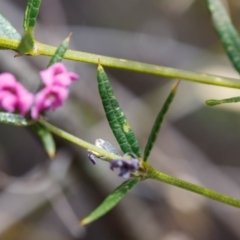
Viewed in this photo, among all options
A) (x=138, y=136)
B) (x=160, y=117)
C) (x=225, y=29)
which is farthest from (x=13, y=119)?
(x=138, y=136)

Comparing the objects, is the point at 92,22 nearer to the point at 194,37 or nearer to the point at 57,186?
the point at 194,37

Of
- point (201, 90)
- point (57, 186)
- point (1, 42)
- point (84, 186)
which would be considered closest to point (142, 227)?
point (84, 186)

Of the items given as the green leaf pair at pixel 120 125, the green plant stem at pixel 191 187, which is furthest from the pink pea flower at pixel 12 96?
the green plant stem at pixel 191 187

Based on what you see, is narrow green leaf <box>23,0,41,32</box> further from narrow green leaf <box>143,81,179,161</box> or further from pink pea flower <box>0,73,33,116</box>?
narrow green leaf <box>143,81,179,161</box>

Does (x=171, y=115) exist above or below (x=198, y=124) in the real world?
A: above

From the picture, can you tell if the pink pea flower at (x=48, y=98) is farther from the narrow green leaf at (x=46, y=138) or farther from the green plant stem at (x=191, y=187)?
the green plant stem at (x=191, y=187)

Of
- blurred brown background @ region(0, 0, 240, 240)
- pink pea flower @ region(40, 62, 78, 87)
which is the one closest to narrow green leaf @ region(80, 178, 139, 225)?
pink pea flower @ region(40, 62, 78, 87)
